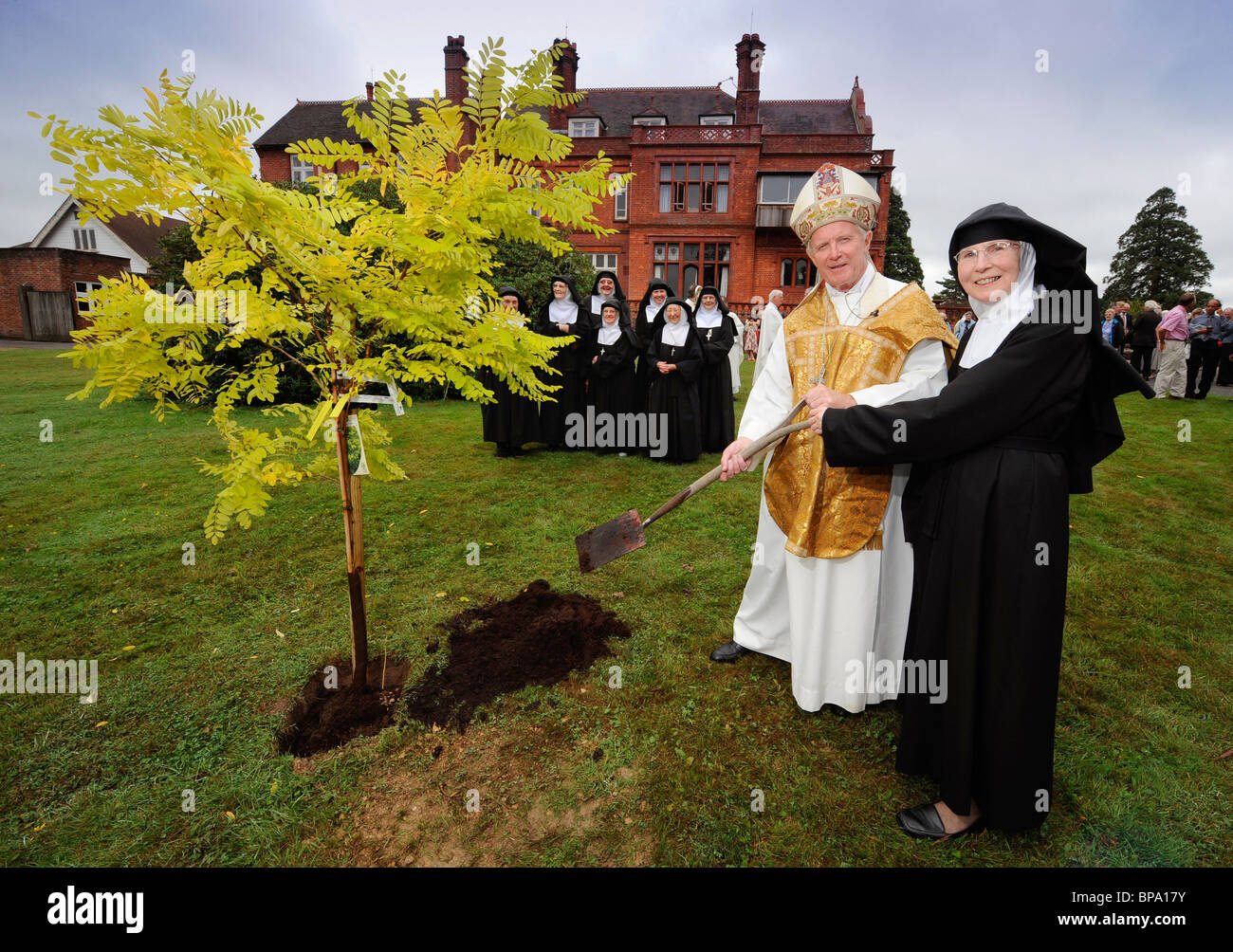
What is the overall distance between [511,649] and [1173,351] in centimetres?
1696

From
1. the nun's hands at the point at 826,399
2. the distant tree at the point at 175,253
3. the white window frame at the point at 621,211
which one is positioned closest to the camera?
the nun's hands at the point at 826,399

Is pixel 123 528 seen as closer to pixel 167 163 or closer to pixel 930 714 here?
pixel 167 163

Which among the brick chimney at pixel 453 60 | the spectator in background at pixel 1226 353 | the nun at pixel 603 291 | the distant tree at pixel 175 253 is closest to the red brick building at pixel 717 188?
the brick chimney at pixel 453 60

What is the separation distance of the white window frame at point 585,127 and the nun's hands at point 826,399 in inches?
1407

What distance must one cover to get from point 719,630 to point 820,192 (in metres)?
2.83

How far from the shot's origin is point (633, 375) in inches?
372

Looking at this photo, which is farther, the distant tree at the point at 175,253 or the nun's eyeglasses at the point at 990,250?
the distant tree at the point at 175,253

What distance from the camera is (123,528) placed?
6.01 meters

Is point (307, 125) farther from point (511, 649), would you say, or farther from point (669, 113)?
point (511, 649)

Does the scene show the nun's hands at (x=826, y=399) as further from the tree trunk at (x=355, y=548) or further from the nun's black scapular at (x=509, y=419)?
the nun's black scapular at (x=509, y=419)

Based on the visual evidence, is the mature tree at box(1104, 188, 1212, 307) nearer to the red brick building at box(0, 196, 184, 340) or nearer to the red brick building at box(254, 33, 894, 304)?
the red brick building at box(254, 33, 894, 304)

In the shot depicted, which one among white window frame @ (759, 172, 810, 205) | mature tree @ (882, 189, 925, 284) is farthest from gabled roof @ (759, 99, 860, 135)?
mature tree @ (882, 189, 925, 284)

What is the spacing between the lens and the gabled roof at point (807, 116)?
33750mm

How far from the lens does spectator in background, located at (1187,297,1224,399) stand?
510 inches
